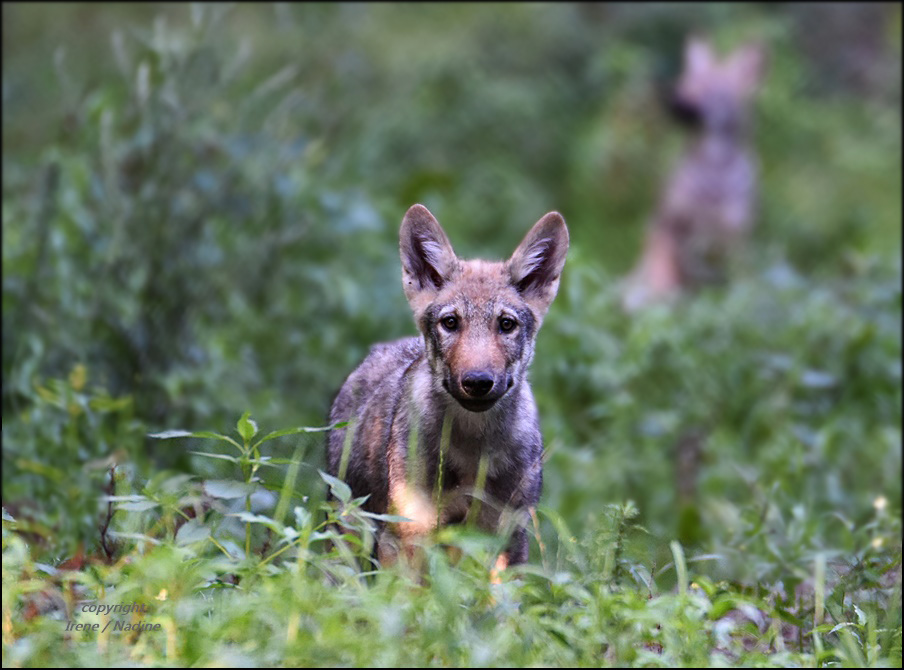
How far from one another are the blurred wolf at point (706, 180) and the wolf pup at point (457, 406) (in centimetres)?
867

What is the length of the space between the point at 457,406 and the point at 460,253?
17.7 ft

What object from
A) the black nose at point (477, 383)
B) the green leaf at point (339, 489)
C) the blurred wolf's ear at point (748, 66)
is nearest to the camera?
the green leaf at point (339, 489)

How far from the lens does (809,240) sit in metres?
13.8

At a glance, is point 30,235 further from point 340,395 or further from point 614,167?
point 614,167

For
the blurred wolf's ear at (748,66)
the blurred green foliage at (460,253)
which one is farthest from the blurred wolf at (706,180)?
the blurred green foliage at (460,253)

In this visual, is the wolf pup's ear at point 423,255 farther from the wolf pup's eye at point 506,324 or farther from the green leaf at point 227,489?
the green leaf at point 227,489

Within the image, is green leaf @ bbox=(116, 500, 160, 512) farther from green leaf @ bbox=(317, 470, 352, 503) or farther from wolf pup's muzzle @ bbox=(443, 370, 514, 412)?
wolf pup's muzzle @ bbox=(443, 370, 514, 412)

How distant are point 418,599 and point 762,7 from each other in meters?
12.8

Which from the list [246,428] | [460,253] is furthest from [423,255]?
[460,253]

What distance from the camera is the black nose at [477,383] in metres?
4.29

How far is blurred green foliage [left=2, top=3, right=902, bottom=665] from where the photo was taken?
387cm

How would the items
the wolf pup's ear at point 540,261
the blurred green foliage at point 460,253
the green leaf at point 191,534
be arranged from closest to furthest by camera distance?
the green leaf at point 191,534
the blurred green foliage at point 460,253
the wolf pup's ear at point 540,261

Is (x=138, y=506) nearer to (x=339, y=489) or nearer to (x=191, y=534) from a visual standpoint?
(x=191, y=534)

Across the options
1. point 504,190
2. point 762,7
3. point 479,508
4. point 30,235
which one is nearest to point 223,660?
point 479,508
